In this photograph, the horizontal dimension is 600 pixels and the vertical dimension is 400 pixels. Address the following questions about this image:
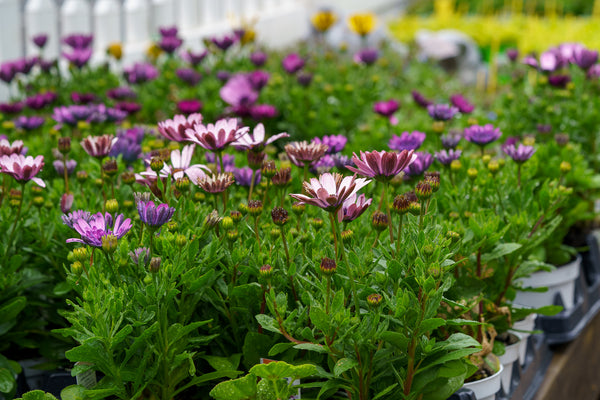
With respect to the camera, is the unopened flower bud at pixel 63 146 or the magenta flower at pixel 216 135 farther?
the unopened flower bud at pixel 63 146

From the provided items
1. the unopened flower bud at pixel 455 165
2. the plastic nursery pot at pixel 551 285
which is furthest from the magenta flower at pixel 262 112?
the plastic nursery pot at pixel 551 285

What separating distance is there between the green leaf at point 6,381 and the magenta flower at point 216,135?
0.61 metres

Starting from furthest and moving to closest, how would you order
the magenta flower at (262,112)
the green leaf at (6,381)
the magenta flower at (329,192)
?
the magenta flower at (262,112) < the green leaf at (6,381) < the magenta flower at (329,192)

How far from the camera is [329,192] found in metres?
1.25

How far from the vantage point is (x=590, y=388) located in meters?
2.71

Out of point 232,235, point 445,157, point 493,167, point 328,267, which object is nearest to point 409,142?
point 445,157

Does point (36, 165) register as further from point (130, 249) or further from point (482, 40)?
point (482, 40)

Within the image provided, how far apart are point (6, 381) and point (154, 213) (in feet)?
1.75

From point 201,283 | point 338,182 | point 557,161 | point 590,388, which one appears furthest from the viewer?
point 590,388

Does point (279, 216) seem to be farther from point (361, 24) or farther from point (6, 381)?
point (361, 24)

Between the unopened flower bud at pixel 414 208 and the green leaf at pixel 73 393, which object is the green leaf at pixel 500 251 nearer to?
the unopened flower bud at pixel 414 208

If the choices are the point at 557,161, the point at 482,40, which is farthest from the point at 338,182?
the point at 482,40

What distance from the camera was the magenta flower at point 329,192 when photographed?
1211mm

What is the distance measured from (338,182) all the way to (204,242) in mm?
364
